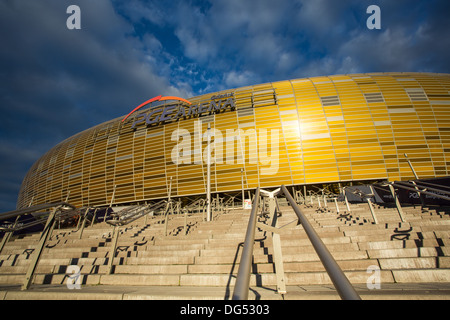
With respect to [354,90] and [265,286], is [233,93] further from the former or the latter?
[265,286]

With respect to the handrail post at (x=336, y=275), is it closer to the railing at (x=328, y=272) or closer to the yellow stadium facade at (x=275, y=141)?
the railing at (x=328, y=272)

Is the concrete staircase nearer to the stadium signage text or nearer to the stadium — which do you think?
the stadium

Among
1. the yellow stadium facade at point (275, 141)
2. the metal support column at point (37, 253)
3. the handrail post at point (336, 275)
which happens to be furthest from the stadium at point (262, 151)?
the handrail post at point (336, 275)

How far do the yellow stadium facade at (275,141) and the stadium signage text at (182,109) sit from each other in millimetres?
181

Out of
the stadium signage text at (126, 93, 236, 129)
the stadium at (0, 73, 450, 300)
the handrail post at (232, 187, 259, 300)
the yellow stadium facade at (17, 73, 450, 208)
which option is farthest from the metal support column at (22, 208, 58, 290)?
the stadium signage text at (126, 93, 236, 129)

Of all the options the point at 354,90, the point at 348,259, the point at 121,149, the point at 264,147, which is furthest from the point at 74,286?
the point at 354,90

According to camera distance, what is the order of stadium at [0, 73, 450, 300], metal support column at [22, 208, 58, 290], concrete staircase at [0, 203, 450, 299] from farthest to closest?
stadium at [0, 73, 450, 300]
metal support column at [22, 208, 58, 290]
concrete staircase at [0, 203, 450, 299]

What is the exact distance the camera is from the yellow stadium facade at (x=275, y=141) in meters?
27.1

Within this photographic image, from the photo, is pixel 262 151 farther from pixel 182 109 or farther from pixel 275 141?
pixel 182 109

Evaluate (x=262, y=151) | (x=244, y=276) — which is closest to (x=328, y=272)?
(x=244, y=276)

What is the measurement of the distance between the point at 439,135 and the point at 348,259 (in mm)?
36137

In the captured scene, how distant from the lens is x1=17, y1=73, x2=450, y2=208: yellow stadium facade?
2708cm

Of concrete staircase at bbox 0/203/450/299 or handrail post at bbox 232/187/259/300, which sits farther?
concrete staircase at bbox 0/203/450/299

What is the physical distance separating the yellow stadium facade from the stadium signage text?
0.18 meters
